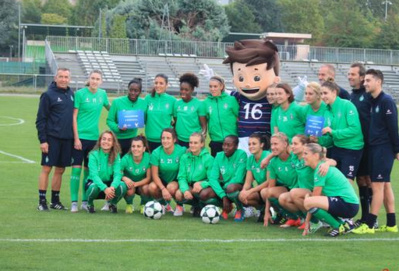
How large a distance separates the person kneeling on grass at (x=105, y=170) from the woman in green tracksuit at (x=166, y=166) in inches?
18.9

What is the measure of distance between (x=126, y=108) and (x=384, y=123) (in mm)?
3886

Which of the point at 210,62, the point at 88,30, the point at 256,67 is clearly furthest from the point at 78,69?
the point at 256,67

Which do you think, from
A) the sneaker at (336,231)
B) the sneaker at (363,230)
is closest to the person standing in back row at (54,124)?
the sneaker at (336,231)

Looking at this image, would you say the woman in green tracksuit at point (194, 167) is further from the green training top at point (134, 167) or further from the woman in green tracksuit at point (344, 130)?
the woman in green tracksuit at point (344, 130)

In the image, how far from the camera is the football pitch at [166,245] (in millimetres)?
8406

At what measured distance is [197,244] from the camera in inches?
373

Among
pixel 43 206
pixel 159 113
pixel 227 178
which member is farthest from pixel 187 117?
pixel 43 206

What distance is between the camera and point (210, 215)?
36.2 feet

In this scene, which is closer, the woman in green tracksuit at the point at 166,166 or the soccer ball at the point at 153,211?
the soccer ball at the point at 153,211

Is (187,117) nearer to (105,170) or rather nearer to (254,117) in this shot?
(254,117)

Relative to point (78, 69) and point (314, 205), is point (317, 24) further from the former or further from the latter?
point (314, 205)

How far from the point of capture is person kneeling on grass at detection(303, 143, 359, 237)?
10234 millimetres

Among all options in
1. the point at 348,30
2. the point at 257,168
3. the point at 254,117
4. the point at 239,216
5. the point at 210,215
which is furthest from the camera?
the point at 348,30

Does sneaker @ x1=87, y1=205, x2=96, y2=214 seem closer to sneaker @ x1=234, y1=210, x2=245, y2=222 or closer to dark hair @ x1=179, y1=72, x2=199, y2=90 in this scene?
sneaker @ x1=234, y1=210, x2=245, y2=222
